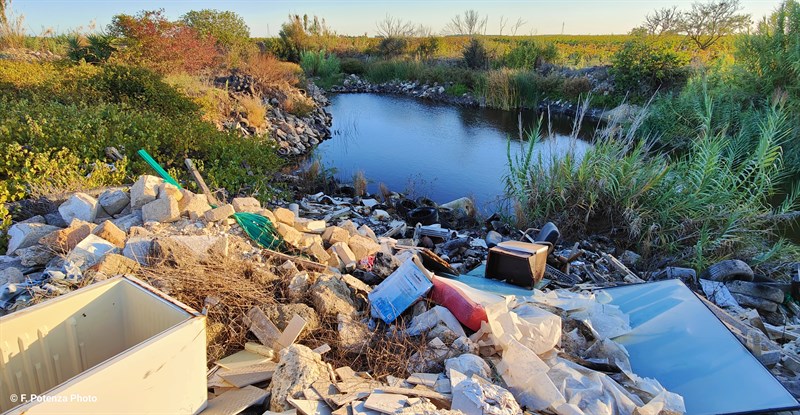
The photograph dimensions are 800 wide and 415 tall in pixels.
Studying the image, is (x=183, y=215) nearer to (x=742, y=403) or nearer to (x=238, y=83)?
(x=742, y=403)

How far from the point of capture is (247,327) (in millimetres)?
2268

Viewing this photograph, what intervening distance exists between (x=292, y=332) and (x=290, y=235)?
1.25 meters

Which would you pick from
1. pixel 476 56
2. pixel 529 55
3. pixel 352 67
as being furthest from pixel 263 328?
pixel 352 67

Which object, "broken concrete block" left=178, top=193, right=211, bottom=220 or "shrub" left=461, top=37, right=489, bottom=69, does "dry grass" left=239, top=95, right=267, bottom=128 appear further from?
"shrub" left=461, top=37, right=489, bottom=69

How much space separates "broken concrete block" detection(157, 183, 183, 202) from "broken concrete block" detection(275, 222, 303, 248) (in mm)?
791

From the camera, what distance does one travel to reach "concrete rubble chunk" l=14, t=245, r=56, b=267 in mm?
2711

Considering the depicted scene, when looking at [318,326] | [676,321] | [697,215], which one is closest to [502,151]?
[697,215]

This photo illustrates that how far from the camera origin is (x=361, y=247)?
3.48 meters

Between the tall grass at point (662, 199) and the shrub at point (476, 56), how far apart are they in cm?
1523

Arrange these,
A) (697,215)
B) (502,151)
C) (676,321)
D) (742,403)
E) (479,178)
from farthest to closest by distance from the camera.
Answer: (502,151), (479,178), (697,215), (676,321), (742,403)

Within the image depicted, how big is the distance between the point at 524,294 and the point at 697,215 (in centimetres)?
303

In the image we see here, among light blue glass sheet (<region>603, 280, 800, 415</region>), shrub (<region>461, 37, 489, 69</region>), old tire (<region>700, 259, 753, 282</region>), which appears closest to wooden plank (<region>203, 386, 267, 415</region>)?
light blue glass sheet (<region>603, 280, 800, 415</region>)

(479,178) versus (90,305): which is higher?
(90,305)

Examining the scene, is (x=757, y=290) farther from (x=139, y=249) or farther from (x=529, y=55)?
(x=529, y=55)
